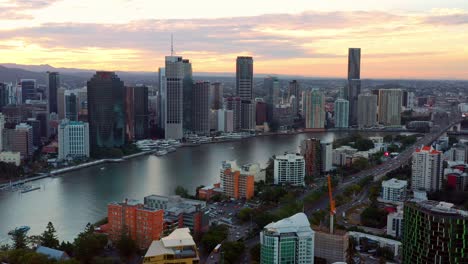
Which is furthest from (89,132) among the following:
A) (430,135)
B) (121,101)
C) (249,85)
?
(430,135)

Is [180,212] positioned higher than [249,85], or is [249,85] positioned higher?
[249,85]

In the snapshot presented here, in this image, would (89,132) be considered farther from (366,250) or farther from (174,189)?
(366,250)

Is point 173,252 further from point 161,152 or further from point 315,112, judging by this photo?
point 315,112

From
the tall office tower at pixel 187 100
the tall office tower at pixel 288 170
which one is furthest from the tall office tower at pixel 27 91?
the tall office tower at pixel 288 170

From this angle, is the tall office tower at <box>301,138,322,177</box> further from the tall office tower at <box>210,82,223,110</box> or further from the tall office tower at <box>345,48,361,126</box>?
the tall office tower at <box>345,48,361,126</box>

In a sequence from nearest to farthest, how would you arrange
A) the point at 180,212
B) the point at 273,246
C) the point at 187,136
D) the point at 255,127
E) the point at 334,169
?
1. the point at 273,246
2. the point at 180,212
3. the point at 334,169
4. the point at 187,136
5. the point at 255,127

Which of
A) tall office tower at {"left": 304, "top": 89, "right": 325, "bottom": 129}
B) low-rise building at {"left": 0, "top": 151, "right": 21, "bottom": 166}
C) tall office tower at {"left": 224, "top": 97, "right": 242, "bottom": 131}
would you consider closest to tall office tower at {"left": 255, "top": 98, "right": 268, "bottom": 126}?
tall office tower at {"left": 224, "top": 97, "right": 242, "bottom": 131}
